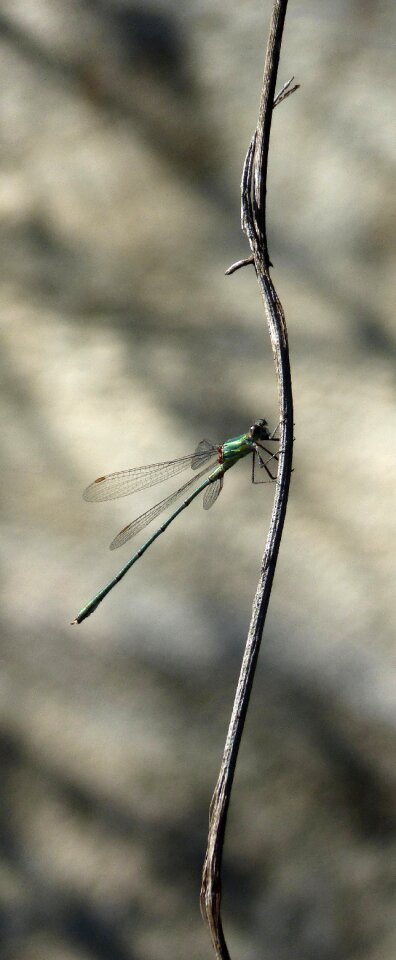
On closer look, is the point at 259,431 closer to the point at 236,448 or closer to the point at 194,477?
the point at 236,448

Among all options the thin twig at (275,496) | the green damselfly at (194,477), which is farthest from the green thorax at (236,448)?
the thin twig at (275,496)

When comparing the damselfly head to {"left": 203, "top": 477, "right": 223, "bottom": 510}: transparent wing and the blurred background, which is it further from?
the blurred background

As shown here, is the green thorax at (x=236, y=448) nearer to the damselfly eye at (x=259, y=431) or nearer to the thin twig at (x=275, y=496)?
the damselfly eye at (x=259, y=431)

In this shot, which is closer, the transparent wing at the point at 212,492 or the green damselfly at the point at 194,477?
the green damselfly at the point at 194,477

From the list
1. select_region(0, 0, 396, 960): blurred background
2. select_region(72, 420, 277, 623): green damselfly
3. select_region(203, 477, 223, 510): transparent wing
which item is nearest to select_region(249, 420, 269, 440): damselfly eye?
select_region(72, 420, 277, 623): green damselfly

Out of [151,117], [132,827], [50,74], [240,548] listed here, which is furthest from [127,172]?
[132,827]

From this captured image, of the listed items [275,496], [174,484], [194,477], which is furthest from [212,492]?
[174,484]

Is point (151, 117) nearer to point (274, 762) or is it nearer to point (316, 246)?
point (316, 246)
